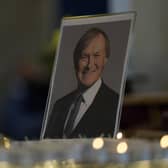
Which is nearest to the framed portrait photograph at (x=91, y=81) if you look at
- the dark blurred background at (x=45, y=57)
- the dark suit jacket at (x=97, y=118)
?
the dark suit jacket at (x=97, y=118)

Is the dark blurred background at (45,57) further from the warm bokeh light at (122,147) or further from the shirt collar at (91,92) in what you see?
the warm bokeh light at (122,147)

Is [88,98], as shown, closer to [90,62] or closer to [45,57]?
[90,62]

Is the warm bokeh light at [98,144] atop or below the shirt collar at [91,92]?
below

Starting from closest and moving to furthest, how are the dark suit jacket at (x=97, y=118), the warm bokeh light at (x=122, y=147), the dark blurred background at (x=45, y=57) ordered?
1. the warm bokeh light at (x=122, y=147)
2. the dark suit jacket at (x=97, y=118)
3. the dark blurred background at (x=45, y=57)

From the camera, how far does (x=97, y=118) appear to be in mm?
694

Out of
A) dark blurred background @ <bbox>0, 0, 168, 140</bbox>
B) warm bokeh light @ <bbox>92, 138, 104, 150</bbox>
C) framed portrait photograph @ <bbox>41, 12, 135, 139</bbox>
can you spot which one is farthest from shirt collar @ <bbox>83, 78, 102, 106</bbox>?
dark blurred background @ <bbox>0, 0, 168, 140</bbox>

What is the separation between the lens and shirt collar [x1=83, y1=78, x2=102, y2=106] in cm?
71

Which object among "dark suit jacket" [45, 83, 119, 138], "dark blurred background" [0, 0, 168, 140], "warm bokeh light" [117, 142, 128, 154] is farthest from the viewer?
"dark blurred background" [0, 0, 168, 140]

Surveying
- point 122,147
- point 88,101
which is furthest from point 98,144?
point 88,101

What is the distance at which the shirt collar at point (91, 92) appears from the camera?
0.71m

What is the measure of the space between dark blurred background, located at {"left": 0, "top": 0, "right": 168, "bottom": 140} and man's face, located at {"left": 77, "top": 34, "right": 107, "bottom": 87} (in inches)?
79.4

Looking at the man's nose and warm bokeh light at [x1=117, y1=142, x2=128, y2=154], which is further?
the man's nose

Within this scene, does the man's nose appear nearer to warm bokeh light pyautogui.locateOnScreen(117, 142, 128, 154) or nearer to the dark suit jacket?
the dark suit jacket

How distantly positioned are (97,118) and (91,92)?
0.04 m
